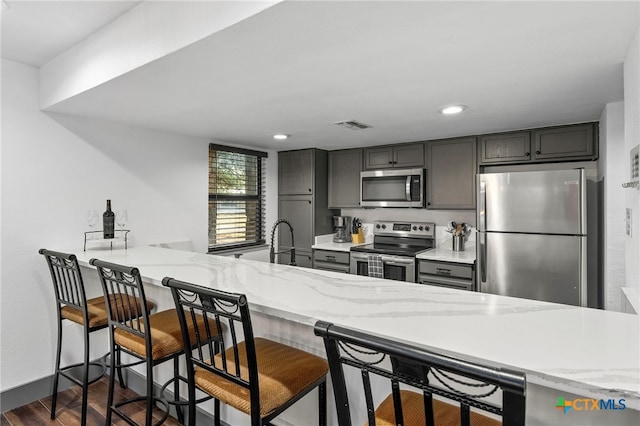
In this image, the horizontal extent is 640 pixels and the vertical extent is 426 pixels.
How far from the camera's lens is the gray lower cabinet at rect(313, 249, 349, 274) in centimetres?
387

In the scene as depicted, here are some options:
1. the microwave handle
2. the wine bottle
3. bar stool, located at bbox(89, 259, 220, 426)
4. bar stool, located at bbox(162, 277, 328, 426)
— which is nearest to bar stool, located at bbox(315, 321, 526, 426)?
bar stool, located at bbox(162, 277, 328, 426)

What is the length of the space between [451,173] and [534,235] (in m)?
1.11

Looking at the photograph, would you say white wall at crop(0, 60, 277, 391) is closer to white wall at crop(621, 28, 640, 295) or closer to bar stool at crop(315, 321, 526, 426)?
bar stool at crop(315, 321, 526, 426)

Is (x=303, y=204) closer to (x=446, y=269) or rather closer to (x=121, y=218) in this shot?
(x=446, y=269)

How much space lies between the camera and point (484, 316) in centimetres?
117

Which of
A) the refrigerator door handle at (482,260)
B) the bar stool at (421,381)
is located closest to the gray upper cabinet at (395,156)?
the refrigerator door handle at (482,260)

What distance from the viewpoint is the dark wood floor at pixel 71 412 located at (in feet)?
7.11

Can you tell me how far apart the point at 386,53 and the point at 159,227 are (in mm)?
2559

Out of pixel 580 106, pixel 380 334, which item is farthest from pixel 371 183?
pixel 380 334

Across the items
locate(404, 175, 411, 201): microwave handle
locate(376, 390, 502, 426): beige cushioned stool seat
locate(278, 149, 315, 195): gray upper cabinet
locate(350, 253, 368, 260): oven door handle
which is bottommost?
locate(376, 390, 502, 426): beige cushioned stool seat

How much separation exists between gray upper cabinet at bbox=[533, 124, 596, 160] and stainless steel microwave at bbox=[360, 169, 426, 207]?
1.06m

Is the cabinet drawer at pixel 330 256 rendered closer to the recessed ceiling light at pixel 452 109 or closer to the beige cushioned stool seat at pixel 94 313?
the recessed ceiling light at pixel 452 109

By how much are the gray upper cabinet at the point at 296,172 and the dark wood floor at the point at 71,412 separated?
8.65ft

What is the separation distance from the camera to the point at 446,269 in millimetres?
3189
